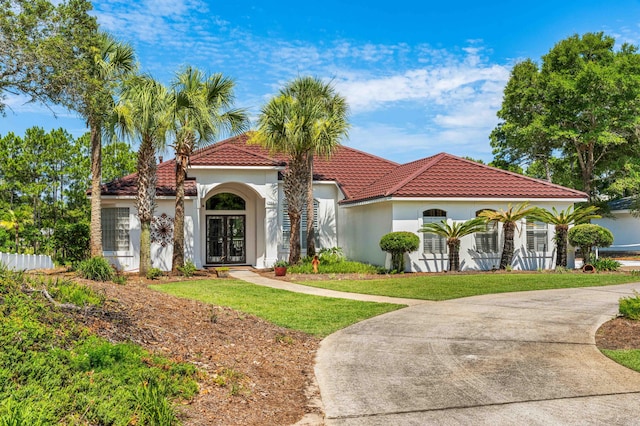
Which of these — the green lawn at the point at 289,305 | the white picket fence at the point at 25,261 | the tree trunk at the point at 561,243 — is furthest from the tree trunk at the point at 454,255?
the white picket fence at the point at 25,261

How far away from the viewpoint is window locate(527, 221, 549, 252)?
22.6 meters

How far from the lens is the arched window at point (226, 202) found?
87.8ft

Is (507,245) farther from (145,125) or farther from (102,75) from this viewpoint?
(102,75)

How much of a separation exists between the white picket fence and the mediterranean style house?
2573 mm

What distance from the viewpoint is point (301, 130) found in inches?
817

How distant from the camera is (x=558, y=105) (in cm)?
3306

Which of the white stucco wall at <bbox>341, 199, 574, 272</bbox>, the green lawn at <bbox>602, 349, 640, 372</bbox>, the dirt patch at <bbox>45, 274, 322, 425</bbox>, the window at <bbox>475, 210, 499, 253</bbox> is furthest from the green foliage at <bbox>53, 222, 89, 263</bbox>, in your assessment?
the green lawn at <bbox>602, 349, 640, 372</bbox>

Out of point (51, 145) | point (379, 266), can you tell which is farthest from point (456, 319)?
point (51, 145)

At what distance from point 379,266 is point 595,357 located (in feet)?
48.4

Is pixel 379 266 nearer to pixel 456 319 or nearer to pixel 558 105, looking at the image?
pixel 456 319

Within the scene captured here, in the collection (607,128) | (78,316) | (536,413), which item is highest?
(607,128)

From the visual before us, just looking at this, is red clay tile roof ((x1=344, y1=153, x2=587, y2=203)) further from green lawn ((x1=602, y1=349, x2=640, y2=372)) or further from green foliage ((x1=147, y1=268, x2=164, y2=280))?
green lawn ((x1=602, y1=349, x2=640, y2=372))

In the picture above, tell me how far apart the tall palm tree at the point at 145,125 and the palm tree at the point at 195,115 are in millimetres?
593

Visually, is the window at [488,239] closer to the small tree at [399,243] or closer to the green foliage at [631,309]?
the small tree at [399,243]
